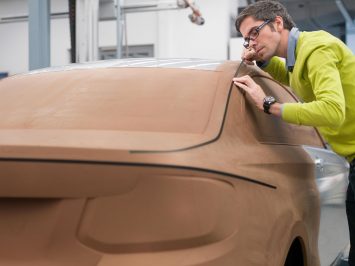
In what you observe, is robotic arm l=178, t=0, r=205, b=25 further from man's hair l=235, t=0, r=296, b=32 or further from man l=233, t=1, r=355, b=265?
man's hair l=235, t=0, r=296, b=32

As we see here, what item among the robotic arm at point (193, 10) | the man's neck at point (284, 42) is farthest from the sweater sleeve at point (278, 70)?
the robotic arm at point (193, 10)

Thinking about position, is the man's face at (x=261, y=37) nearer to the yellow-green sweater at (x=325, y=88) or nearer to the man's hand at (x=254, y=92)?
the yellow-green sweater at (x=325, y=88)

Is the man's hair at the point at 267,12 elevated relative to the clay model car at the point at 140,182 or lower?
elevated

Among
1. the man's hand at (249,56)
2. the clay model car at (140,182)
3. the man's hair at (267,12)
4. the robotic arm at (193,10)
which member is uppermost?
the robotic arm at (193,10)

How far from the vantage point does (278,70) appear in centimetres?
300

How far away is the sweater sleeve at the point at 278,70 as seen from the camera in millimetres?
2961

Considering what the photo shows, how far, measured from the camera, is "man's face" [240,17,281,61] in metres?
2.54

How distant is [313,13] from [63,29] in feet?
23.9

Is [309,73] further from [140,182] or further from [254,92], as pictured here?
[140,182]

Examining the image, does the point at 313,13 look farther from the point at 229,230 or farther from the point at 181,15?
the point at 229,230

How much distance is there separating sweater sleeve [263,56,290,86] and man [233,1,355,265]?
3.7 inches

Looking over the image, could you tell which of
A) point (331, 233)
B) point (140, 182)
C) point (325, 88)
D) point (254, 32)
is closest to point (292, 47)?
point (254, 32)

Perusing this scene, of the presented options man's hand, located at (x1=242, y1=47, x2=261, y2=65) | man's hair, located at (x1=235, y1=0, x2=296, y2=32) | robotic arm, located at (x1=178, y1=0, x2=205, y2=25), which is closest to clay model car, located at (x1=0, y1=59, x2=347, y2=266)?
man's hand, located at (x1=242, y1=47, x2=261, y2=65)

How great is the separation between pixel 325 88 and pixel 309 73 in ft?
0.50
